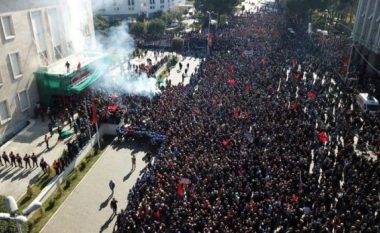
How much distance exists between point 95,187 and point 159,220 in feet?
21.3

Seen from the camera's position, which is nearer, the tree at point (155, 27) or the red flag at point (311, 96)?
the red flag at point (311, 96)

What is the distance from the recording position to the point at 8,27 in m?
27.6

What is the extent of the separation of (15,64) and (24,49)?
1.60m

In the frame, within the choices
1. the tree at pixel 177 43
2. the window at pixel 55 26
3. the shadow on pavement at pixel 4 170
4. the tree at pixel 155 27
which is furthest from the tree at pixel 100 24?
the shadow on pavement at pixel 4 170

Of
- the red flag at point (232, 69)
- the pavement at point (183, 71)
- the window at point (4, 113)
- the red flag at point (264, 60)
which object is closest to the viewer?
the window at point (4, 113)

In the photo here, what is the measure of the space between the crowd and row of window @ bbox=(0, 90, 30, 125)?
8.32 m

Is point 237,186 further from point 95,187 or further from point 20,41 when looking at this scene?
point 20,41

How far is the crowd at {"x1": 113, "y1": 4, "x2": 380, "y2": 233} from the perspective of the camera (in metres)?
16.5

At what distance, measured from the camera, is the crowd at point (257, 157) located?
16531 millimetres

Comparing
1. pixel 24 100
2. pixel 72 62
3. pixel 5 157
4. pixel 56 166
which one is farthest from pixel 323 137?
→ pixel 72 62

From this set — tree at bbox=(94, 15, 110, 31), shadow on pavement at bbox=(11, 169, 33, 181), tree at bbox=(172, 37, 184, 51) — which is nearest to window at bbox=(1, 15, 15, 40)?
shadow on pavement at bbox=(11, 169, 33, 181)

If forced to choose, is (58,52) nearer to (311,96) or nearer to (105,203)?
(105,203)

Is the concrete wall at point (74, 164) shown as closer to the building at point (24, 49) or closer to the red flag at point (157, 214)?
the red flag at point (157, 214)

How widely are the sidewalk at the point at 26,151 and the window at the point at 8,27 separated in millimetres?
6685
